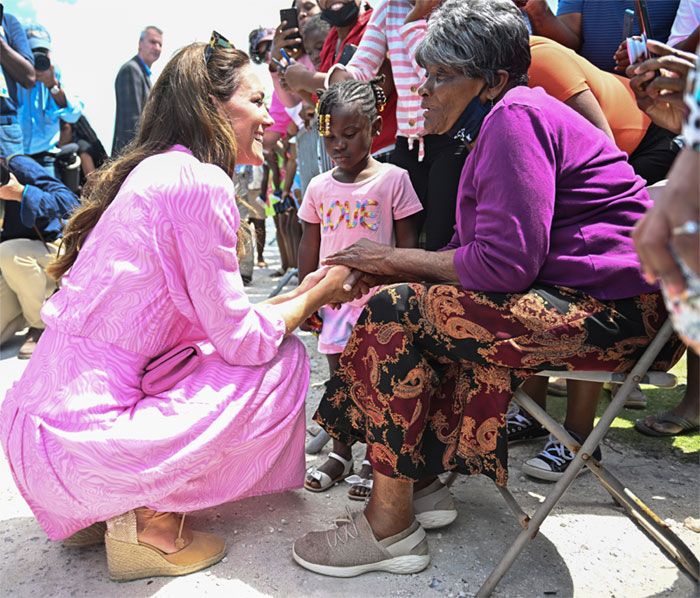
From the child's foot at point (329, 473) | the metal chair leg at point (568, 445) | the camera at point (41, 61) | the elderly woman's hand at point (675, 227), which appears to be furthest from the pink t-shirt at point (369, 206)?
the camera at point (41, 61)

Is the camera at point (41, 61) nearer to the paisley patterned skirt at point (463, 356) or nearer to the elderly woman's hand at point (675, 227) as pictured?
the paisley patterned skirt at point (463, 356)

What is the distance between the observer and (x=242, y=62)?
8.44 ft

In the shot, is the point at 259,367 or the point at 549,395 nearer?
the point at 259,367

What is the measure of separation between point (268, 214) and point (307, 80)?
575 cm

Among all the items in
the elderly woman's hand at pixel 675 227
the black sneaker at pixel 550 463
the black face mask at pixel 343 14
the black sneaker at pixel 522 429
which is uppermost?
the black face mask at pixel 343 14

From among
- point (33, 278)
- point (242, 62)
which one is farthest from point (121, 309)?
point (33, 278)

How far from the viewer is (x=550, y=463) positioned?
2.90 m

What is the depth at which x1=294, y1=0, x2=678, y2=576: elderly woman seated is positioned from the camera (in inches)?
77.4

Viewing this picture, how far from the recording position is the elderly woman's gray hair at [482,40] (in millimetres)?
Answer: 2205

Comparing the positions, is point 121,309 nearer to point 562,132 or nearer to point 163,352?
point 163,352

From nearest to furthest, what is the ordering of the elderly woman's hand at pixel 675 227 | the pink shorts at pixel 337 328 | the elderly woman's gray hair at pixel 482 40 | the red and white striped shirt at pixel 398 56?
1. the elderly woman's hand at pixel 675 227
2. the elderly woman's gray hair at pixel 482 40
3. the pink shorts at pixel 337 328
4. the red and white striped shirt at pixel 398 56

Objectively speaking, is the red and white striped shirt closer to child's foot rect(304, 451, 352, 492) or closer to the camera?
child's foot rect(304, 451, 352, 492)

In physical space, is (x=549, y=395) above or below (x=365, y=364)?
below

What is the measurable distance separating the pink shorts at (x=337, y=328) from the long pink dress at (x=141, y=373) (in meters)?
0.95
